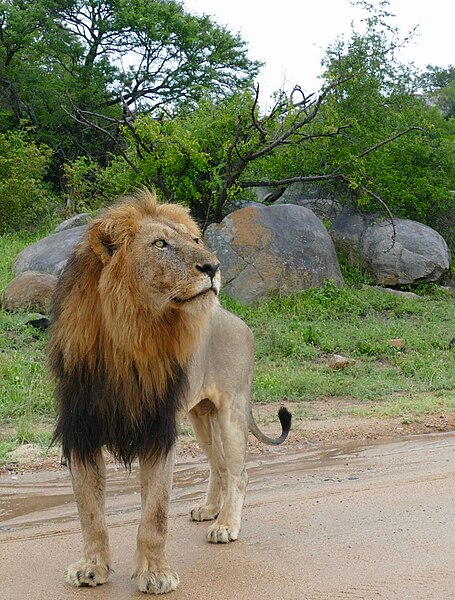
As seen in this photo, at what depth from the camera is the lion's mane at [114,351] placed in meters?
2.93

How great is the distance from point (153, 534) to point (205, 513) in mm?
1105

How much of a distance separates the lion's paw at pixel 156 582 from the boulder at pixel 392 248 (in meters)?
10.2

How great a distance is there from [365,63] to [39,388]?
31.4 ft

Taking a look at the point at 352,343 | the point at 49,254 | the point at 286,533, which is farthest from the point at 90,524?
the point at 49,254

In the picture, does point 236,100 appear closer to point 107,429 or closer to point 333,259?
point 333,259

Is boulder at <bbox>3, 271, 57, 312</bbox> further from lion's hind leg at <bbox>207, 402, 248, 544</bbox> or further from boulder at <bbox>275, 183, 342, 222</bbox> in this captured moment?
boulder at <bbox>275, 183, 342, 222</bbox>

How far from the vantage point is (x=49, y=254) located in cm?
1084

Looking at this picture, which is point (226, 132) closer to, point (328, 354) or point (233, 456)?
point (328, 354)

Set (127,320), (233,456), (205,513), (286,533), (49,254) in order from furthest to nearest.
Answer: (49,254), (205,513), (233,456), (286,533), (127,320)

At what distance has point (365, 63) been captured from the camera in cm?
1443

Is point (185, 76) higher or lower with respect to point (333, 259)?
higher

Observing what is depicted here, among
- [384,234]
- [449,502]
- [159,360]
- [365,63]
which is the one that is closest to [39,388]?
[449,502]

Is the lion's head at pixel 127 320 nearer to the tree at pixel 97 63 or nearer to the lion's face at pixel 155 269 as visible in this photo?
the lion's face at pixel 155 269

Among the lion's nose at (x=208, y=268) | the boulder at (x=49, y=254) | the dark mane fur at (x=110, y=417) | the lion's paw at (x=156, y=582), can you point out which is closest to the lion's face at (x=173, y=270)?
the lion's nose at (x=208, y=268)
